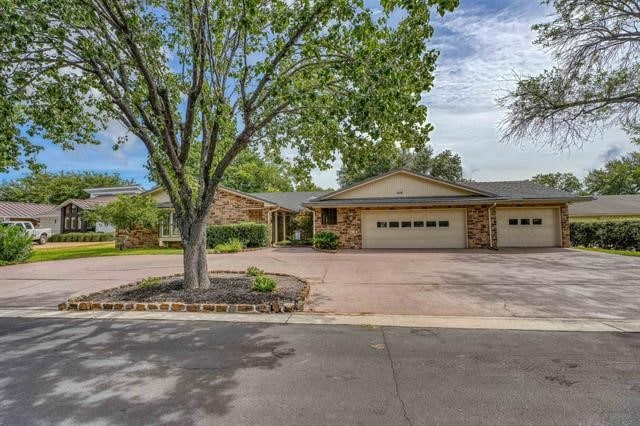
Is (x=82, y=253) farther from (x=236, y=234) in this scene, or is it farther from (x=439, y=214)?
(x=439, y=214)

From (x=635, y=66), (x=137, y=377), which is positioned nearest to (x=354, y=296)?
(x=137, y=377)

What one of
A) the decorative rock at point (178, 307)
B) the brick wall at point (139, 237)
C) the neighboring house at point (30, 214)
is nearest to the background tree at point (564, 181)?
the brick wall at point (139, 237)

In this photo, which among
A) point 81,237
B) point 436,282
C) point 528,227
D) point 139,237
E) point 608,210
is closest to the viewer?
point 436,282

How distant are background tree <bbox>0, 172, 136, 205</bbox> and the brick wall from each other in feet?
88.6

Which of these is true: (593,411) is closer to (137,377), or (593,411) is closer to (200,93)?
(137,377)

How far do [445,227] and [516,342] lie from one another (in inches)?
525

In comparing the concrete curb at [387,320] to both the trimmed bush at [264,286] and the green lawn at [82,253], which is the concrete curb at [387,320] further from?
the green lawn at [82,253]

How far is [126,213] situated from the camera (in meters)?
17.5

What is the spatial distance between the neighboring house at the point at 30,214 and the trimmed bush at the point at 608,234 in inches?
1683

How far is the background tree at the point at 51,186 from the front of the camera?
40750 mm

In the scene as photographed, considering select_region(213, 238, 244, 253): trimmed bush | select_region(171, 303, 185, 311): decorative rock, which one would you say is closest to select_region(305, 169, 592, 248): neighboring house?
select_region(213, 238, 244, 253): trimmed bush

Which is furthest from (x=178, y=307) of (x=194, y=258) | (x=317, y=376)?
(x=317, y=376)

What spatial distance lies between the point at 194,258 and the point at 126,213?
1300 cm

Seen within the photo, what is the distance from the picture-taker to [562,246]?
16250mm
